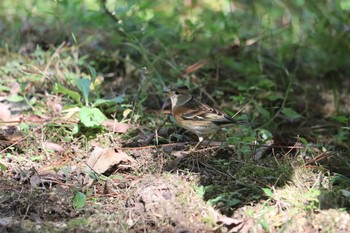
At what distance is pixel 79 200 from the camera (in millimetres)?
4004

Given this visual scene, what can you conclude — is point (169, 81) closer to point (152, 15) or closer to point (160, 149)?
point (152, 15)

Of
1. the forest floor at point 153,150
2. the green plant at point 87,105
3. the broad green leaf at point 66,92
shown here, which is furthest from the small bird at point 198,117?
the broad green leaf at point 66,92

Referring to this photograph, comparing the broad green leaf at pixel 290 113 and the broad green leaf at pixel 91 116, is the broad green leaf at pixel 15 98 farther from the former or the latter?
the broad green leaf at pixel 290 113

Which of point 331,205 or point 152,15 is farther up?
point 152,15

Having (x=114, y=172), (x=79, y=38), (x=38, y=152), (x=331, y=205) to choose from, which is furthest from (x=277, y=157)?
(x=79, y=38)

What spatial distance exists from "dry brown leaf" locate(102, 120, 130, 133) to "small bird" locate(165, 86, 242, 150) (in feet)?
1.64

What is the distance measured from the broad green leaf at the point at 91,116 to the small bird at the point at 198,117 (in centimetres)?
71

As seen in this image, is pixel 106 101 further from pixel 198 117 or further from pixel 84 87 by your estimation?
pixel 198 117

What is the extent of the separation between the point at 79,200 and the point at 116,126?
4.11ft

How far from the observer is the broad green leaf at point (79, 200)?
396 cm

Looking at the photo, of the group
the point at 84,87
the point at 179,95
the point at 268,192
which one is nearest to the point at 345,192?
the point at 268,192

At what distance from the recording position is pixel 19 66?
234 inches

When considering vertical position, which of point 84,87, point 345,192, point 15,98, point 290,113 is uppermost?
point 84,87

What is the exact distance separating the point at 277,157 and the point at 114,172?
144 cm
